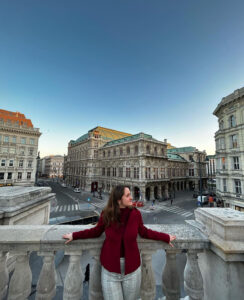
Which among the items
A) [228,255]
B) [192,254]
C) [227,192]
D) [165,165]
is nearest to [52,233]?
[192,254]

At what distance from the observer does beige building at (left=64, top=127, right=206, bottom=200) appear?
28677mm

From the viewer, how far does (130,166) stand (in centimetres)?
3012

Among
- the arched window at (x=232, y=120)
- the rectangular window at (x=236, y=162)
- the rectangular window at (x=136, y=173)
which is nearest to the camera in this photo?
the rectangular window at (x=236, y=162)

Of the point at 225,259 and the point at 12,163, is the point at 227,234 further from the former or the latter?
the point at 12,163

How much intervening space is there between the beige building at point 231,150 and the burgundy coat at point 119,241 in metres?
22.1

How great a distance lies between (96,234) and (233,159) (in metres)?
23.7

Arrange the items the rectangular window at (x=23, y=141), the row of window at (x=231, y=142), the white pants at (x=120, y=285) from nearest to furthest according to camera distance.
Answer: the white pants at (x=120, y=285)
the row of window at (x=231, y=142)
the rectangular window at (x=23, y=141)

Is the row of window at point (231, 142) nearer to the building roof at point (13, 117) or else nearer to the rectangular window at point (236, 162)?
the rectangular window at point (236, 162)

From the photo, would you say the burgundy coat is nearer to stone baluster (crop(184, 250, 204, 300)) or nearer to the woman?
the woman

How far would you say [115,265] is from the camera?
181cm

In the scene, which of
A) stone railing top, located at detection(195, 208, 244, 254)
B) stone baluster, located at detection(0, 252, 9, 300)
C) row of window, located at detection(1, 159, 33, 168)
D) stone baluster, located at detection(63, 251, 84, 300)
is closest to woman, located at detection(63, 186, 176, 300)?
stone baluster, located at detection(63, 251, 84, 300)

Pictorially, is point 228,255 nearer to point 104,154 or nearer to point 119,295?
point 119,295

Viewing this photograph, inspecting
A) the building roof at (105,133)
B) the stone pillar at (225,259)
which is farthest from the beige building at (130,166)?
the stone pillar at (225,259)

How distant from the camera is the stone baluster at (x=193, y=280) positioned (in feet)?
6.61
